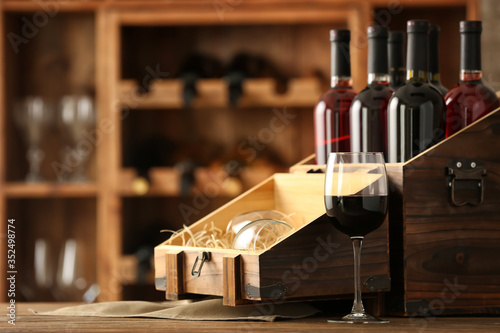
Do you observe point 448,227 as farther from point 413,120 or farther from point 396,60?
point 396,60

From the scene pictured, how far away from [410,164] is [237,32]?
1.87 m

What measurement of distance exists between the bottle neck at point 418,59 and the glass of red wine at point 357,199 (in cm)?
20

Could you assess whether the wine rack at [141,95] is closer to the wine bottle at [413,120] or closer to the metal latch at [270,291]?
the wine bottle at [413,120]

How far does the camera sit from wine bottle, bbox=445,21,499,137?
3.70ft

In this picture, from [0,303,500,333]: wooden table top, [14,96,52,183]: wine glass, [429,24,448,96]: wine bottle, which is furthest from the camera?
[14,96,52,183]: wine glass

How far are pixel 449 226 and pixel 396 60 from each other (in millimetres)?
344

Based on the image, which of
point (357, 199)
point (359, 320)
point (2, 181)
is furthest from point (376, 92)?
point (2, 181)

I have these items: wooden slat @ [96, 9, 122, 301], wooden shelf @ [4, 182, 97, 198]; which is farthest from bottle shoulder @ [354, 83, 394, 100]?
wooden shelf @ [4, 182, 97, 198]

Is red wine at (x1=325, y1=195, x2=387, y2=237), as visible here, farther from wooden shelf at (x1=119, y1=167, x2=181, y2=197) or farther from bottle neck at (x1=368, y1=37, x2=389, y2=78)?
wooden shelf at (x1=119, y1=167, x2=181, y2=197)

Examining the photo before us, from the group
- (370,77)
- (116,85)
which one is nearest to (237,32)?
(116,85)

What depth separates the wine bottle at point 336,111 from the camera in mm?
1189

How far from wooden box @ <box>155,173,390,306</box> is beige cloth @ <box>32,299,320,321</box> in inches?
1.1

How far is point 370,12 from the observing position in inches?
99.2

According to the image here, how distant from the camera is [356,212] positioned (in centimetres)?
94
